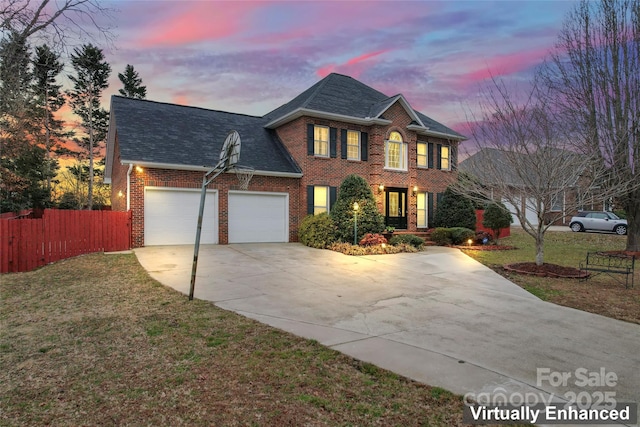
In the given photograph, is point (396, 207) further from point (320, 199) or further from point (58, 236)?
point (58, 236)

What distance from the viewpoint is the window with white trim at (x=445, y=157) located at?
2095 cm

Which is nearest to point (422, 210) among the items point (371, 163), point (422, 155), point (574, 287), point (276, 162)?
point (422, 155)

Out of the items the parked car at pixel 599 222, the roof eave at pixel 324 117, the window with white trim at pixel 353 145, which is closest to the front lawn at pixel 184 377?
the roof eave at pixel 324 117

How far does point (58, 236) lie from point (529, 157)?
559 inches

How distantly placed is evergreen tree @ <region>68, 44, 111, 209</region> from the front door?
2793 centimetres

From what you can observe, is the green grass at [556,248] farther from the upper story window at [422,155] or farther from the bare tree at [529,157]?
the upper story window at [422,155]

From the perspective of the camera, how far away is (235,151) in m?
6.68

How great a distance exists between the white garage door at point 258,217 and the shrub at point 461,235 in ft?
25.3

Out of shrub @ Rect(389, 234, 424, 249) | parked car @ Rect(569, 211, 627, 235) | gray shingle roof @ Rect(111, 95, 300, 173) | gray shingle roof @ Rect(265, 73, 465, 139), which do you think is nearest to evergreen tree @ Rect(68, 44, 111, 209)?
gray shingle roof @ Rect(111, 95, 300, 173)

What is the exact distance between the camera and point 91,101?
34.2 meters

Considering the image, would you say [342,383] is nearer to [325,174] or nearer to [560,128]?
[560,128]

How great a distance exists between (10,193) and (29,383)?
30776 millimetres

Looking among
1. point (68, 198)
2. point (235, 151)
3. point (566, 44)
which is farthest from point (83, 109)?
point (566, 44)

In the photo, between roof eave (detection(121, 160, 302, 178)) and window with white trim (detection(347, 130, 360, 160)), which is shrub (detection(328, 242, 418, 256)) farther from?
window with white trim (detection(347, 130, 360, 160))
